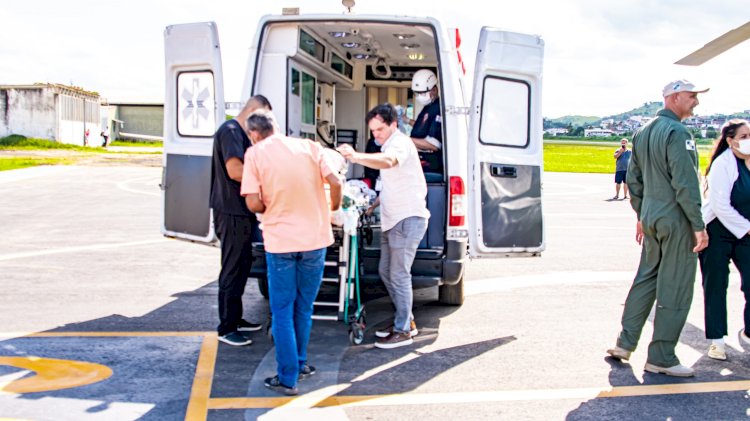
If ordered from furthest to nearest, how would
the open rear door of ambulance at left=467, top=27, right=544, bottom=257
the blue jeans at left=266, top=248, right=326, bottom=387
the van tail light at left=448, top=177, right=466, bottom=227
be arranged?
1. the van tail light at left=448, top=177, right=466, bottom=227
2. the open rear door of ambulance at left=467, top=27, right=544, bottom=257
3. the blue jeans at left=266, top=248, right=326, bottom=387

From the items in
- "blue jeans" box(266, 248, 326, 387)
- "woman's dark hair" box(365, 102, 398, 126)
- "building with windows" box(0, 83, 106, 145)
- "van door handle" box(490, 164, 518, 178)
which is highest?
"building with windows" box(0, 83, 106, 145)

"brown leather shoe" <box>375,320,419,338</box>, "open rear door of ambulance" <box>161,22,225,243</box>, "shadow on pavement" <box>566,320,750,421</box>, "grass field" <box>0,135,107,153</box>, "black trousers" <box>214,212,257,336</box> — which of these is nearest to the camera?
"shadow on pavement" <box>566,320,750,421</box>

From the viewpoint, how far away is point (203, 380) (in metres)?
5.31

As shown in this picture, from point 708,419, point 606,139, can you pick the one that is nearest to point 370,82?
point 708,419

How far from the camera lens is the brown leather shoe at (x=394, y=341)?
626cm

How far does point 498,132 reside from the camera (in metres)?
6.65

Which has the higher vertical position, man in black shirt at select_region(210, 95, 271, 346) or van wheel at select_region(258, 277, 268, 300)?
man in black shirt at select_region(210, 95, 271, 346)

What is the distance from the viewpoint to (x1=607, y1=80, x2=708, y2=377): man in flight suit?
5367 millimetres

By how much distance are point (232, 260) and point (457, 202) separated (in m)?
1.90

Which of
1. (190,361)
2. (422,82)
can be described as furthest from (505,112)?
(190,361)

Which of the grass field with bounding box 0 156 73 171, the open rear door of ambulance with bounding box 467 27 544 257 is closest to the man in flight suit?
the open rear door of ambulance with bounding box 467 27 544 257

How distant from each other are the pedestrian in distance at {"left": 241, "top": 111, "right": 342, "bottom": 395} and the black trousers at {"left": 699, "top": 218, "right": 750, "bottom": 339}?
2880 mm

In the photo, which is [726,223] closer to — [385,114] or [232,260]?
[385,114]

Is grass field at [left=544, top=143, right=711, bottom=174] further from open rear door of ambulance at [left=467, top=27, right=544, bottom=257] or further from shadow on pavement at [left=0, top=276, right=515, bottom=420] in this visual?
shadow on pavement at [left=0, top=276, right=515, bottom=420]
